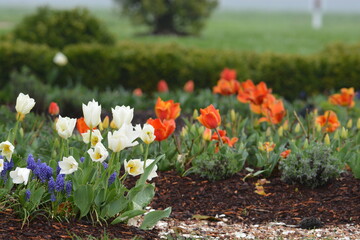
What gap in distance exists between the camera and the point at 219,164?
17.1 ft

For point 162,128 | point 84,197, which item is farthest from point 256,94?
point 84,197

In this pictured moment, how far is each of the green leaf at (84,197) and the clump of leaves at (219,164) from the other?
4.47ft

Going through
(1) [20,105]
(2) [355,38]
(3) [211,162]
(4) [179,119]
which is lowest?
(2) [355,38]

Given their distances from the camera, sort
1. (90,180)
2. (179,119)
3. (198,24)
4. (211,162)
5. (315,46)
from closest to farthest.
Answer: (90,180) < (211,162) < (179,119) < (315,46) < (198,24)

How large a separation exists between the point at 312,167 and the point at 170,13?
60.8 ft

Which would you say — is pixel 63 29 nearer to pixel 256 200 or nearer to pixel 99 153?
pixel 256 200

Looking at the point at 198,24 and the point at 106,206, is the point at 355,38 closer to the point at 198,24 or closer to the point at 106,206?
the point at 198,24

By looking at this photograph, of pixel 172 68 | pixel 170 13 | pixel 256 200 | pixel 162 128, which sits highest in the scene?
pixel 162 128

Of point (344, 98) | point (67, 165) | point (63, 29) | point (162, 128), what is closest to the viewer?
point (67, 165)

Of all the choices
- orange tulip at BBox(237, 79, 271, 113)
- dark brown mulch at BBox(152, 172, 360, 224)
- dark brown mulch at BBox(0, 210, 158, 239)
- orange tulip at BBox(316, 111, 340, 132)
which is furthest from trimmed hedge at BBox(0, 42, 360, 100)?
dark brown mulch at BBox(0, 210, 158, 239)

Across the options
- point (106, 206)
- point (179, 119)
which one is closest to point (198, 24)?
point (179, 119)

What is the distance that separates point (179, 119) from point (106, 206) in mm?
4354

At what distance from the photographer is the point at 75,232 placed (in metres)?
3.94

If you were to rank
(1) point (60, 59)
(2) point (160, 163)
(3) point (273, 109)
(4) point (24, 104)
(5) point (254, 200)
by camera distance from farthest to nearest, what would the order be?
1. (1) point (60, 59)
2. (3) point (273, 109)
3. (2) point (160, 163)
4. (5) point (254, 200)
5. (4) point (24, 104)
